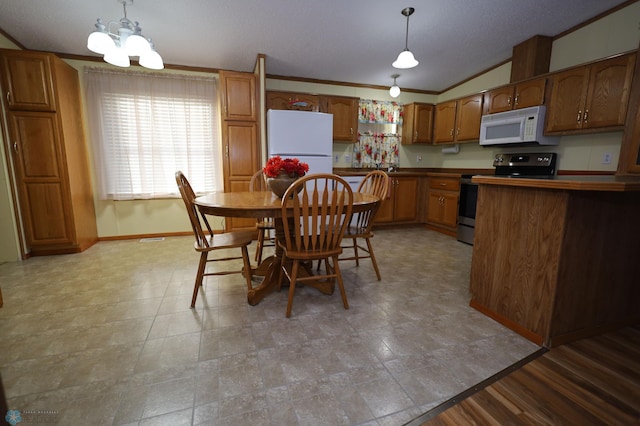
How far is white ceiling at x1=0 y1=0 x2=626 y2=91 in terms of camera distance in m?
2.43

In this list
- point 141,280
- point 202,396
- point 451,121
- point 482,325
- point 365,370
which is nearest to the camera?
point 202,396

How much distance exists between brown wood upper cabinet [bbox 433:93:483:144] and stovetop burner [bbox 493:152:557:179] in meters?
0.48

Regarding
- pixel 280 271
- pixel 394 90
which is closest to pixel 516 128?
pixel 394 90

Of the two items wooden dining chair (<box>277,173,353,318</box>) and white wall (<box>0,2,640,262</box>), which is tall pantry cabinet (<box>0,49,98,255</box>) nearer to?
white wall (<box>0,2,640,262</box>)

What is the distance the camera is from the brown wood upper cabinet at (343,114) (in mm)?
4145

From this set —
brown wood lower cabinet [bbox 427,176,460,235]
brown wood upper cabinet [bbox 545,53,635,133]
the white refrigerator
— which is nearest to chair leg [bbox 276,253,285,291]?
the white refrigerator

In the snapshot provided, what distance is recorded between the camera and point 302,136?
3482 mm

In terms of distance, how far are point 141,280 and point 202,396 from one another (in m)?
1.61

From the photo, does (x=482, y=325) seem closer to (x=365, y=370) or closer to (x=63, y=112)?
(x=365, y=370)

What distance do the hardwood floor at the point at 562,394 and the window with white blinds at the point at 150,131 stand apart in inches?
145

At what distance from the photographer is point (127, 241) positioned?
3631 mm

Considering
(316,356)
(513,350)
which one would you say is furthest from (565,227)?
(316,356)

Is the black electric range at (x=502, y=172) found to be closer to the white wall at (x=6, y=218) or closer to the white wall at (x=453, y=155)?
the white wall at (x=453, y=155)

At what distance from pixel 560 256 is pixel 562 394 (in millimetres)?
630
